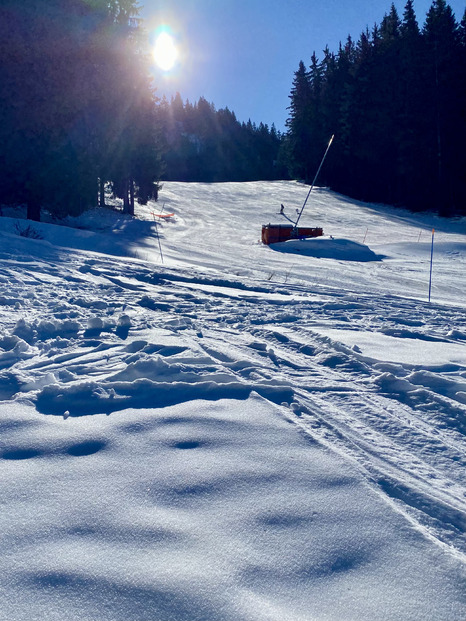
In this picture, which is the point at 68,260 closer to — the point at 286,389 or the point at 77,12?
the point at 286,389

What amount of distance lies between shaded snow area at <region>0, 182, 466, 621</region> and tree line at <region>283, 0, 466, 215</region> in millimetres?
35898

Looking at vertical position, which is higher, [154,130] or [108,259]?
[154,130]

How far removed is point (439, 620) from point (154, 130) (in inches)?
1239

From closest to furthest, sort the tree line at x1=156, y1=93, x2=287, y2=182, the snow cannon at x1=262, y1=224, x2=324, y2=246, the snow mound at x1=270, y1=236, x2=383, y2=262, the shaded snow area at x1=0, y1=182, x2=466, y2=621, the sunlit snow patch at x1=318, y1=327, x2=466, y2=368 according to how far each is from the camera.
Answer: the shaded snow area at x1=0, y1=182, x2=466, y2=621
the sunlit snow patch at x1=318, y1=327, x2=466, y2=368
the snow mound at x1=270, y1=236, x2=383, y2=262
the snow cannon at x1=262, y1=224, x2=324, y2=246
the tree line at x1=156, y1=93, x2=287, y2=182

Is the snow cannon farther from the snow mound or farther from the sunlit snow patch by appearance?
the sunlit snow patch

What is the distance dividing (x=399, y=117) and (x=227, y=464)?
42.5 m

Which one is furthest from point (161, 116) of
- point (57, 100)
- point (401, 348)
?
point (401, 348)

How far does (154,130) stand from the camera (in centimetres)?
3073

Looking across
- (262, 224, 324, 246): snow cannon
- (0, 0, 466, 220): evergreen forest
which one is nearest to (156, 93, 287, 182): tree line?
(0, 0, 466, 220): evergreen forest

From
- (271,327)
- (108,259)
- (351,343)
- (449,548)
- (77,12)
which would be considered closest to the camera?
(449,548)

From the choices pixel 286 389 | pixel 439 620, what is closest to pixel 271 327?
pixel 286 389

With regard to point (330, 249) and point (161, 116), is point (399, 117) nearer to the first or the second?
point (161, 116)

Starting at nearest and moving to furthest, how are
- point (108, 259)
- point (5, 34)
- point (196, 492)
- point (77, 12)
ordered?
point (196, 492)
point (108, 259)
point (5, 34)
point (77, 12)

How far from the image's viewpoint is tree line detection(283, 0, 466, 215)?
37531 millimetres
